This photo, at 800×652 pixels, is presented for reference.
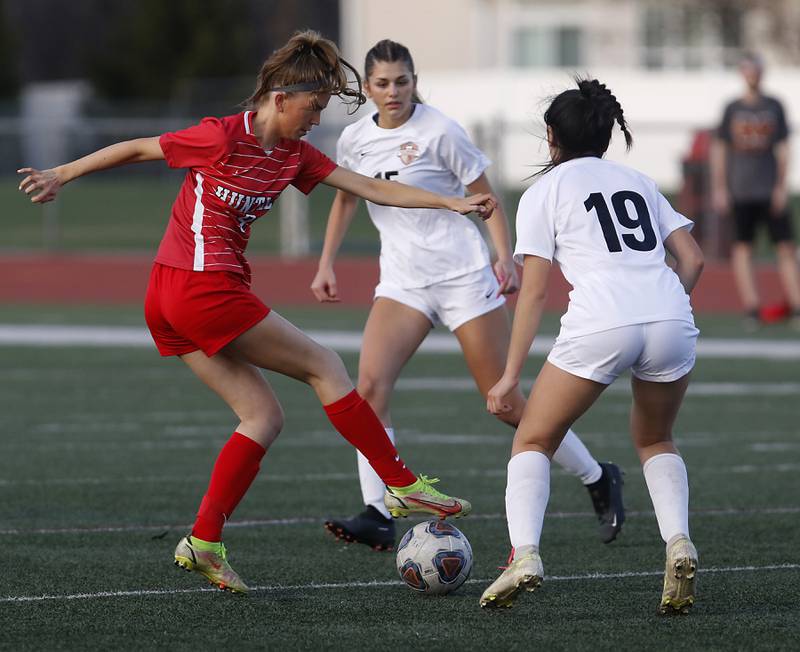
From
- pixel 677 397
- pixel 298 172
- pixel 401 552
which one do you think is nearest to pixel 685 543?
pixel 677 397

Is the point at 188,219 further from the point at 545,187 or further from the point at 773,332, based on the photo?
the point at 773,332

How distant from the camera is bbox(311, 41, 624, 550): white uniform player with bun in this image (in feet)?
22.9

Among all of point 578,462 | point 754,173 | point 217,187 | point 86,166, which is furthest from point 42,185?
point 754,173

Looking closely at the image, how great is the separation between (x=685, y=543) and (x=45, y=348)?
10.3 metres

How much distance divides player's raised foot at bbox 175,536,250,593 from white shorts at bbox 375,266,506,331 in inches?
75.2

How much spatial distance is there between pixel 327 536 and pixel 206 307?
1625 mm

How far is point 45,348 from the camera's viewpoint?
1455cm

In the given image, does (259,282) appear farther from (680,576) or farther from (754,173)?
(680,576)

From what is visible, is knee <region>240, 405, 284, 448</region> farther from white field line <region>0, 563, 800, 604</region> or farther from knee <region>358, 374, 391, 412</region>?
knee <region>358, 374, 391, 412</region>

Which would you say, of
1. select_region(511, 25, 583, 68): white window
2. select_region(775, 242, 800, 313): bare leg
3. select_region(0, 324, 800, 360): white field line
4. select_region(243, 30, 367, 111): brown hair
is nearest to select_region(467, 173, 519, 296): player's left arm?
select_region(243, 30, 367, 111): brown hair

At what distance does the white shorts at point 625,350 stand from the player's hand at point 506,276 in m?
1.50

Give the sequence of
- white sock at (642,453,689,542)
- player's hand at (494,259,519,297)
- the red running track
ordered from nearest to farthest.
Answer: white sock at (642,453,689,542) → player's hand at (494,259,519,297) → the red running track

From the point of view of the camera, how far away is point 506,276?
6.80m

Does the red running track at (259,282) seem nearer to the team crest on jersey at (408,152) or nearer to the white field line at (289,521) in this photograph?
the white field line at (289,521)
